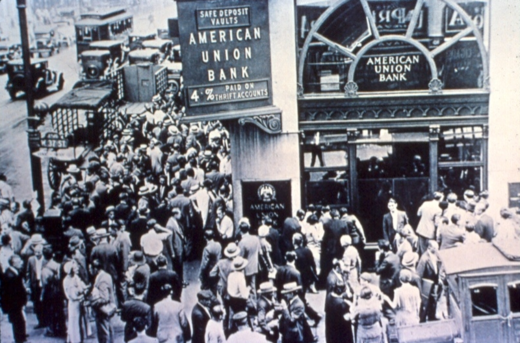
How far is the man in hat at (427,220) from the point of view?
10.3m

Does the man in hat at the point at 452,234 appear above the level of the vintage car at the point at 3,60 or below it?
below

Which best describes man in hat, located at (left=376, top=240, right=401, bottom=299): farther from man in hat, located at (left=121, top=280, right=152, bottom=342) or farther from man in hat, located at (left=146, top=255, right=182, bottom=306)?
man in hat, located at (left=121, top=280, right=152, bottom=342)

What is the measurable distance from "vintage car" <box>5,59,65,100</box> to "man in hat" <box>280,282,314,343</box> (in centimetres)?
506

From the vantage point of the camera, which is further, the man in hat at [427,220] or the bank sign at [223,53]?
the man in hat at [427,220]

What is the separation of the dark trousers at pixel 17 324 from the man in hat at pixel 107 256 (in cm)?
133

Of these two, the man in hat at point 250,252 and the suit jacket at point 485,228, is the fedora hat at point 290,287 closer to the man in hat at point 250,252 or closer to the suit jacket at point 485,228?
the man in hat at point 250,252

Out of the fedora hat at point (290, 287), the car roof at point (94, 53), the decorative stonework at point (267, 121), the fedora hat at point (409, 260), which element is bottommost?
the fedora hat at point (290, 287)

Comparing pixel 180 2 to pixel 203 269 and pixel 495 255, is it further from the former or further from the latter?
pixel 495 255

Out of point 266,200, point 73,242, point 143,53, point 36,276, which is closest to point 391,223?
point 266,200

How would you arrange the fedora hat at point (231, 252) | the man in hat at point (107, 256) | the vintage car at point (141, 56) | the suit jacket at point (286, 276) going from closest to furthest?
the suit jacket at point (286, 276) < the fedora hat at point (231, 252) < the man in hat at point (107, 256) < the vintage car at point (141, 56)

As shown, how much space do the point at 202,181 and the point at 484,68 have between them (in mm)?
5113

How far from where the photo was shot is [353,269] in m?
9.52

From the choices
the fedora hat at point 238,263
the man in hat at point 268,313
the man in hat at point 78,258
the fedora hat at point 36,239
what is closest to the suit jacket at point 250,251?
the fedora hat at point 238,263

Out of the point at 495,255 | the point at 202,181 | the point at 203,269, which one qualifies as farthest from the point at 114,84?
the point at 495,255
